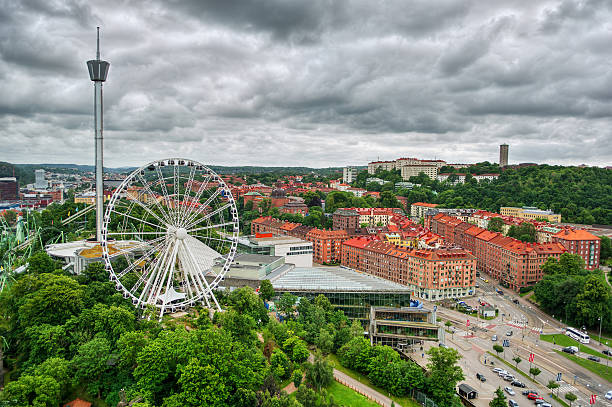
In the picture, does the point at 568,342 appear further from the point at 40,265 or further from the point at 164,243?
the point at 40,265

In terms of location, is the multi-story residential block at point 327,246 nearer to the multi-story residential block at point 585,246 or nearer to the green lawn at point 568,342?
the multi-story residential block at point 585,246

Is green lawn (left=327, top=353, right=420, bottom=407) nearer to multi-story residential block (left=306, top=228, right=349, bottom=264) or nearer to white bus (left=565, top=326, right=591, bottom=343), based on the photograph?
white bus (left=565, top=326, right=591, bottom=343)

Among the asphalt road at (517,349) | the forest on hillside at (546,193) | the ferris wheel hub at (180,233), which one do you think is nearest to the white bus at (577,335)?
the asphalt road at (517,349)

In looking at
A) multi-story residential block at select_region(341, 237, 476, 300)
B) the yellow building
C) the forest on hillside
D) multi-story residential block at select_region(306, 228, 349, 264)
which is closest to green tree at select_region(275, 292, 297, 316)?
multi-story residential block at select_region(341, 237, 476, 300)

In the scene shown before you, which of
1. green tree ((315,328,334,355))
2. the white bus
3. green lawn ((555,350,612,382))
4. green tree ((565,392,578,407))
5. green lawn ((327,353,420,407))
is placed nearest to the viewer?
green lawn ((327,353,420,407))

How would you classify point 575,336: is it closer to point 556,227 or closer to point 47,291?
point 556,227

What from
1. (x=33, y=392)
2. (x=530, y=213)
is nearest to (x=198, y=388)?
(x=33, y=392)
